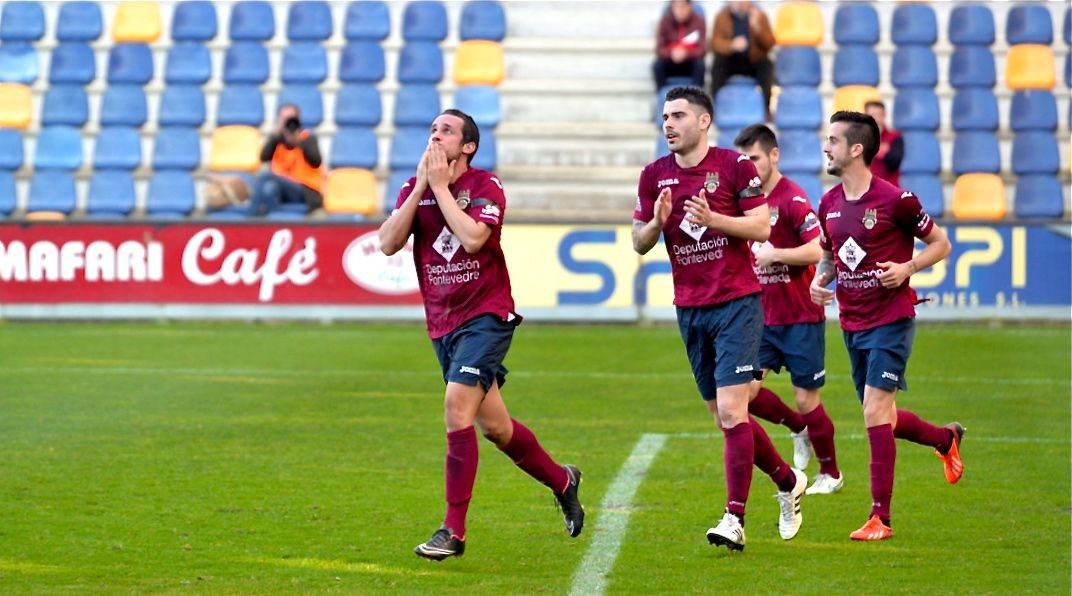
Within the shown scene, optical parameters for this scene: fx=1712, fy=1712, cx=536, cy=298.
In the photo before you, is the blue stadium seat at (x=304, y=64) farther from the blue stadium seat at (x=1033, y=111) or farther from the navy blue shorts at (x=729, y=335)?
the navy blue shorts at (x=729, y=335)

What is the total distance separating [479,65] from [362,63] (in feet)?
5.26

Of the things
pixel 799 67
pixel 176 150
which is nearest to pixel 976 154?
pixel 799 67

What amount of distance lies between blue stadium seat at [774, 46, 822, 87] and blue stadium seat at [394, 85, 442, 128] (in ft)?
14.9

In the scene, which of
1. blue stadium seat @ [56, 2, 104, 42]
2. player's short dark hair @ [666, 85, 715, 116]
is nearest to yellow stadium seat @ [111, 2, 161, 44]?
blue stadium seat @ [56, 2, 104, 42]

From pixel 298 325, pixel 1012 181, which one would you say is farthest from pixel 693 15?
pixel 298 325

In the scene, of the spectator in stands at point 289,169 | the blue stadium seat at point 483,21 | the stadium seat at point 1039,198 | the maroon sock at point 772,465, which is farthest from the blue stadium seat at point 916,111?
the maroon sock at point 772,465

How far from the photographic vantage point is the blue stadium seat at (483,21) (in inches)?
929

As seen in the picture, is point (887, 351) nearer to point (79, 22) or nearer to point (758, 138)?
point (758, 138)

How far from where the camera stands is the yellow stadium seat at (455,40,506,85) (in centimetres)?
2312

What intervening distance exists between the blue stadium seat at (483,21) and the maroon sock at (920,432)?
51.8 feet

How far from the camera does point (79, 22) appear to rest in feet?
79.5

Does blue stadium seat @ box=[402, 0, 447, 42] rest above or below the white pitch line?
above

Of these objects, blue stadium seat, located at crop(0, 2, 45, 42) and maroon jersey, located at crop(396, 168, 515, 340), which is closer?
maroon jersey, located at crop(396, 168, 515, 340)

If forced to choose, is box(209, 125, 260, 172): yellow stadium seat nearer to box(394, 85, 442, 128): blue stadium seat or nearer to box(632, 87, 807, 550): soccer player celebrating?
box(394, 85, 442, 128): blue stadium seat
